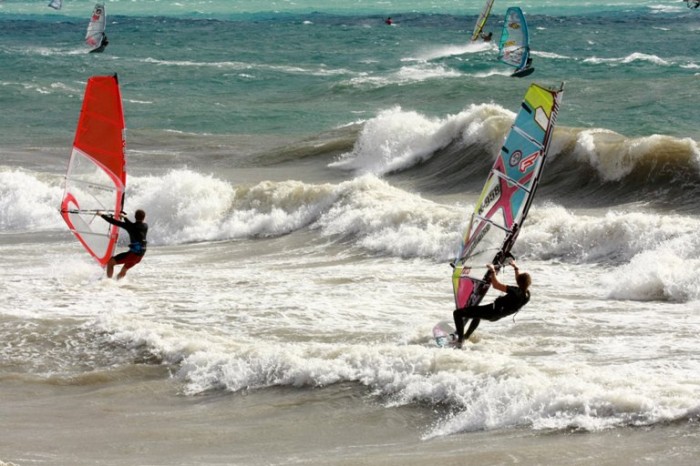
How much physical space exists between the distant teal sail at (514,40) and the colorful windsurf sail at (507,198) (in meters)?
18.2

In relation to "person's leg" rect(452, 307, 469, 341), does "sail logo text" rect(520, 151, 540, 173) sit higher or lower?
higher

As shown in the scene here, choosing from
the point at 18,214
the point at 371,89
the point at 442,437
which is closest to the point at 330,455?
the point at 442,437

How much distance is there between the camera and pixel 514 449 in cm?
681

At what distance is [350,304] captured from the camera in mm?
11367

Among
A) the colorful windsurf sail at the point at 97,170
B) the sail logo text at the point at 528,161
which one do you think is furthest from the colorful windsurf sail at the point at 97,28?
the sail logo text at the point at 528,161

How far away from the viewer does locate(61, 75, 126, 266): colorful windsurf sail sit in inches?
494

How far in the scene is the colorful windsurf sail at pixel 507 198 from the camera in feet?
29.6

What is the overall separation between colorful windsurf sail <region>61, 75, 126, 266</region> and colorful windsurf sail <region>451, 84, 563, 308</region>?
4640 millimetres

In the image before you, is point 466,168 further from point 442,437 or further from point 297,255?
point 442,437

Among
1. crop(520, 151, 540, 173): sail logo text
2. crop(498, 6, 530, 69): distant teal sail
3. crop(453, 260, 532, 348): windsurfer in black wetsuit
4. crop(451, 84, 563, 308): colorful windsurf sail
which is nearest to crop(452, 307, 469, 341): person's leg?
→ crop(453, 260, 532, 348): windsurfer in black wetsuit

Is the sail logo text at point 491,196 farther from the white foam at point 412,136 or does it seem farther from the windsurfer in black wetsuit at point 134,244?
the white foam at point 412,136

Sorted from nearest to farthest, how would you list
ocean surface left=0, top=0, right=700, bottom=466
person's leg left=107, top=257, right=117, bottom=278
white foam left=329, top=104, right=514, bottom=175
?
ocean surface left=0, top=0, right=700, bottom=466 < person's leg left=107, top=257, right=117, bottom=278 < white foam left=329, top=104, right=514, bottom=175

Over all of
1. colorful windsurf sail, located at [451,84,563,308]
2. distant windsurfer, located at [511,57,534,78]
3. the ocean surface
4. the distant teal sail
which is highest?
the distant teal sail

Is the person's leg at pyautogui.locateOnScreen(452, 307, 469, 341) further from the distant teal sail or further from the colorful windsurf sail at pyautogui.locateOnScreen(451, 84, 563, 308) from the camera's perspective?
the distant teal sail
